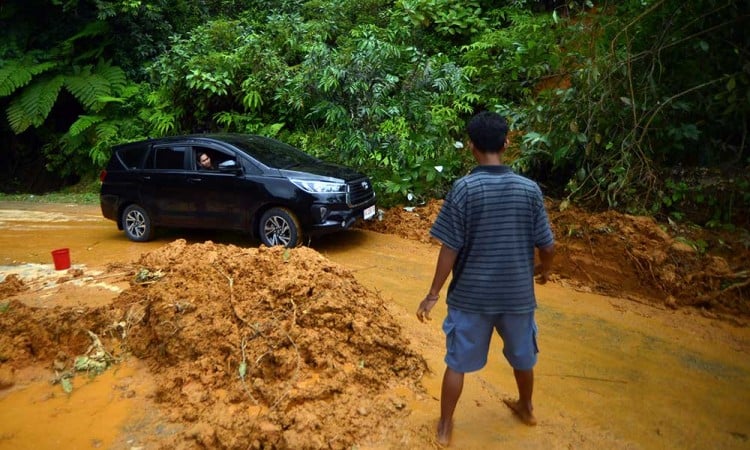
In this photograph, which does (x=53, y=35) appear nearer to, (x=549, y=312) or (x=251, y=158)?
(x=251, y=158)

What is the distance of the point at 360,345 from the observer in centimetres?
378

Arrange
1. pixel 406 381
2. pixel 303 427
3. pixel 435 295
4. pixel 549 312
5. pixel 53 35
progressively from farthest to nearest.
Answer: pixel 53 35
pixel 549 312
pixel 406 381
pixel 303 427
pixel 435 295

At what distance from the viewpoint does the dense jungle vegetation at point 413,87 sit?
6.03 m

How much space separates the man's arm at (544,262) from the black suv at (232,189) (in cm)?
398

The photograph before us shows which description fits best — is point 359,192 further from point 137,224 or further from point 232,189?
point 137,224

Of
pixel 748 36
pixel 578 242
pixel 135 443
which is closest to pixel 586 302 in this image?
pixel 578 242

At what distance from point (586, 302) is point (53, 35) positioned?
15.6 m

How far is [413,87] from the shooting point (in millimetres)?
10141

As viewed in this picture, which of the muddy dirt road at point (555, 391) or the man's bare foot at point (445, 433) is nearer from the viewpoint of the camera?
the man's bare foot at point (445, 433)

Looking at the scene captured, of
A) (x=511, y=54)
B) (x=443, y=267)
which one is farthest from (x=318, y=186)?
(x=511, y=54)

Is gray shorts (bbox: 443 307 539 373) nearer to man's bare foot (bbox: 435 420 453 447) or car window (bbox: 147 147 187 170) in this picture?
man's bare foot (bbox: 435 420 453 447)

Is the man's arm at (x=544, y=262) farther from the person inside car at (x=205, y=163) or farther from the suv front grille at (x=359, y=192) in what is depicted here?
the person inside car at (x=205, y=163)

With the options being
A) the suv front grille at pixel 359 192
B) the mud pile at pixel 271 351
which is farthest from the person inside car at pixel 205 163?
the mud pile at pixel 271 351

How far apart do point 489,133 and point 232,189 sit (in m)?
5.07
